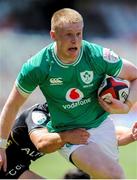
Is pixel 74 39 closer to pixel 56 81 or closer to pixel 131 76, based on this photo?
pixel 56 81

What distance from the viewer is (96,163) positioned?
602 cm

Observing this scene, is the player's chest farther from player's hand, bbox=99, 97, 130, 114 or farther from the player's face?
player's hand, bbox=99, 97, 130, 114

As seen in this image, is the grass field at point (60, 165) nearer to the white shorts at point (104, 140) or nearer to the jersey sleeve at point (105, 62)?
the white shorts at point (104, 140)

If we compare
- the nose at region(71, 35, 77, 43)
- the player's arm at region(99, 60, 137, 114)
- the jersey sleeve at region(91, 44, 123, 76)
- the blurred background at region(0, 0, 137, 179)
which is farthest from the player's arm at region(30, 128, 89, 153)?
the blurred background at region(0, 0, 137, 179)

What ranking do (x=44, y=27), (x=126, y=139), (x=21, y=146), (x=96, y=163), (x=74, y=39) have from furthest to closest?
1. (x=44, y=27)
2. (x=21, y=146)
3. (x=126, y=139)
4. (x=96, y=163)
5. (x=74, y=39)

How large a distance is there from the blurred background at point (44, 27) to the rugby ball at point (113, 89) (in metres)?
6.29

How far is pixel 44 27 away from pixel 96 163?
8001 millimetres

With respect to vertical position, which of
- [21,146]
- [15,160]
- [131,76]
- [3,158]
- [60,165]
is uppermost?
[131,76]

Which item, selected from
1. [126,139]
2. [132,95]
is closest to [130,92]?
[132,95]

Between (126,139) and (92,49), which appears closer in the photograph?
(92,49)

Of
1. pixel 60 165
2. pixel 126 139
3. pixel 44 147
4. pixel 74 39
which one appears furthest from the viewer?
pixel 60 165

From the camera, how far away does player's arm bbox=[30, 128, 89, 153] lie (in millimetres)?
6188

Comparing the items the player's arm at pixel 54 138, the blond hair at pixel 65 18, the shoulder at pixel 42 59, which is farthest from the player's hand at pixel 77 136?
the blond hair at pixel 65 18

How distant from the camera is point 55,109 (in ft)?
20.8
